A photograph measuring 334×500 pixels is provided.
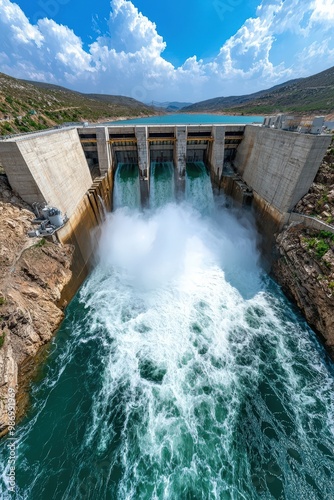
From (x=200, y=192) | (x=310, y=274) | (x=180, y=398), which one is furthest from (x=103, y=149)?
(x=180, y=398)

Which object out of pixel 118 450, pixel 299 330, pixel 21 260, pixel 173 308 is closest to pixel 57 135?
pixel 21 260

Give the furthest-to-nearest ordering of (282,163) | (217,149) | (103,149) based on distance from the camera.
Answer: (217,149) < (103,149) < (282,163)

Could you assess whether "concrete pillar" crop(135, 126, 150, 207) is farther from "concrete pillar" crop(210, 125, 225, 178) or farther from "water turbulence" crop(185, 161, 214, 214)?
"concrete pillar" crop(210, 125, 225, 178)

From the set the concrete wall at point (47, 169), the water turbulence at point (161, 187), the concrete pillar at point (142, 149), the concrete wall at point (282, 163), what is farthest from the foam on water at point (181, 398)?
the concrete pillar at point (142, 149)

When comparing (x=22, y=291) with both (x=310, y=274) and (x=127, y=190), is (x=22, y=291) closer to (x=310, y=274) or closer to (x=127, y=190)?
(x=127, y=190)

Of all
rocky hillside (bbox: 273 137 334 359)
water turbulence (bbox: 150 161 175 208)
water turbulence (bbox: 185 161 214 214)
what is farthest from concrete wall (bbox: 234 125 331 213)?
water turbulence (bbox: 150 161 175 208)

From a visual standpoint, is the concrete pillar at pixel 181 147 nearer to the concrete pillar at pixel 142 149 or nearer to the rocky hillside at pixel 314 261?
the concrete pillar at pixel 142 149
